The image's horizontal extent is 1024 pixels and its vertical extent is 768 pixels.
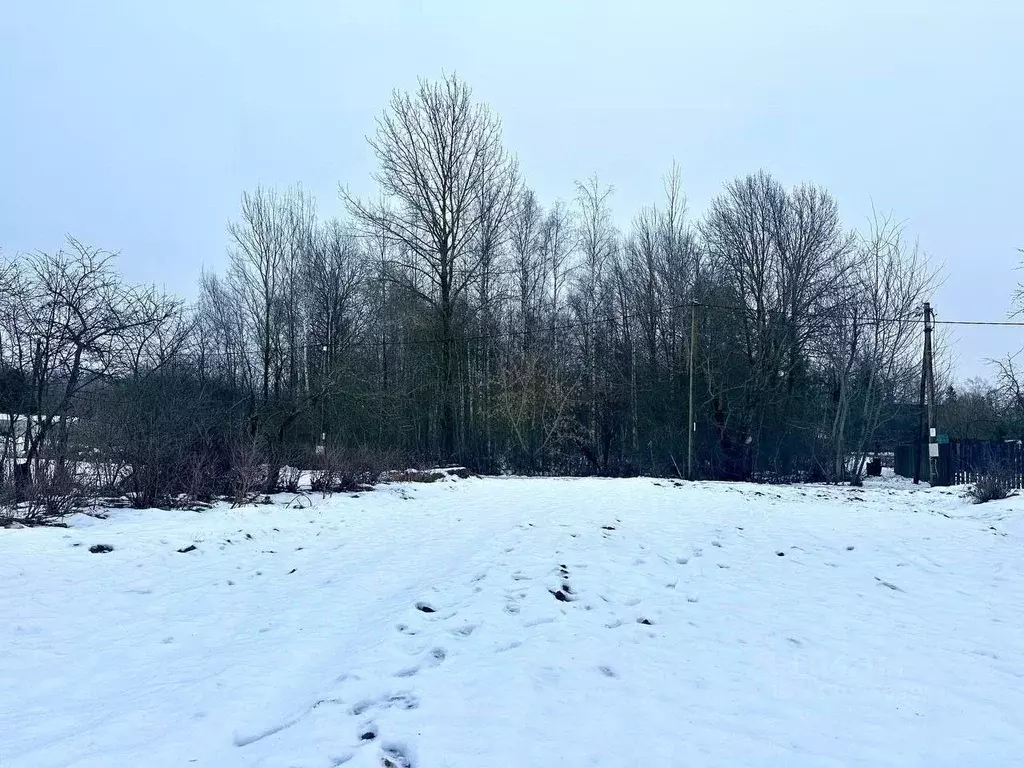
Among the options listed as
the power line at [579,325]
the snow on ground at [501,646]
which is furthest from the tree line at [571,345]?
the snow on ground at [501,646]

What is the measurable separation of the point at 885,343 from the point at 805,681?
77.5 feet

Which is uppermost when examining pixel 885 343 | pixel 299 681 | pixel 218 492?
pixel 885 343

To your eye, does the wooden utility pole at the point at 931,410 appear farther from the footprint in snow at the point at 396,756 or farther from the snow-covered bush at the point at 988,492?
the footprint in snow at the point at 396,756

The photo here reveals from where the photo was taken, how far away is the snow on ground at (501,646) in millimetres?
3469

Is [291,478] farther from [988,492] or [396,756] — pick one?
[988,492]

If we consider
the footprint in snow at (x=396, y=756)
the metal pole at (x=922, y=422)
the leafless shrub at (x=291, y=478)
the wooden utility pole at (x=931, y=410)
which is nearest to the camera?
the footprint in snow at (x=396, y=756)

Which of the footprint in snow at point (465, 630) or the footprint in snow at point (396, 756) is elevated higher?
the footprint in snow at point (465, 630)

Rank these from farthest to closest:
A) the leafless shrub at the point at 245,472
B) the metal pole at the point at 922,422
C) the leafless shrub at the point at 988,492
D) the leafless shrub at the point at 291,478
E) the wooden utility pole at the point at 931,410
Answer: the metal pole at the point at 922,422
the wooden utility pole at the point at 931,410
the leafless shrub at the point at 988,492
the leafless shrub at the point at 291,478
the leafless shrub at the point at 245,472

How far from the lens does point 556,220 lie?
33.0 meters

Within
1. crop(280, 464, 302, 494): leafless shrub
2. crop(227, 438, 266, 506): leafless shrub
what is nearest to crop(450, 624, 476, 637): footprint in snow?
crop(227, 438, 266, 506): leafless shrub

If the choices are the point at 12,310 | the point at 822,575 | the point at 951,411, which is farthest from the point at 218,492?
the point at 951,411

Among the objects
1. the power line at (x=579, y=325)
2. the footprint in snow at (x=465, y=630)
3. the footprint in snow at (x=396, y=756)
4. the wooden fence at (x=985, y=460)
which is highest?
the power line at (x=579, y=325)

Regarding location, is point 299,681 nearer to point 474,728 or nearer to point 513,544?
point 474,728

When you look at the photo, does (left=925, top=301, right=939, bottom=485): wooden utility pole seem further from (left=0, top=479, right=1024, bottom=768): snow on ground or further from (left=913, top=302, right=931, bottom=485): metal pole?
(left=0, top=479, right=1024, bottom=768): snow on ground
